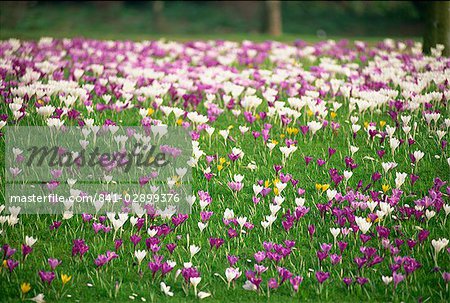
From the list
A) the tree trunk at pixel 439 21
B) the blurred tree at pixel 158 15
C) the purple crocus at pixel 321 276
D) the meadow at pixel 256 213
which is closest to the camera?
the purple crocus at pixel 321 276

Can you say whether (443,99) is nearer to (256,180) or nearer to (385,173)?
(385,173)

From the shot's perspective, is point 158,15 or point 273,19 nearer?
point 273,19

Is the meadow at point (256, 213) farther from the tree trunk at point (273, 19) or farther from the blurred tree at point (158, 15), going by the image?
the blurred tree at point (158, 15)

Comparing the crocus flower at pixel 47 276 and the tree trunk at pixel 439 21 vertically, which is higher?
the tree trunk at pixel 439 21

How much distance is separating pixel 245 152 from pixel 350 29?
19624 mm

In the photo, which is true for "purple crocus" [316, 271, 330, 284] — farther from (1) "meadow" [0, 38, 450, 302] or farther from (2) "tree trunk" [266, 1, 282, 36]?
(2) "tree trunk" [266, 1, 282, 36]

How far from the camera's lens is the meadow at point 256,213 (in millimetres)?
4246

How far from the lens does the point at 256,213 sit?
17.4ft

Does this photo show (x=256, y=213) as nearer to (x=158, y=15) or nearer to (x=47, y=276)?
(x=47, y=276)

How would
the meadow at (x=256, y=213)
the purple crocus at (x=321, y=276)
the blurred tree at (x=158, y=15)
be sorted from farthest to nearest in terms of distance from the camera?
1. the blurred tree at (x=158, y=15)
2. the meadow at (x=256, y=213)
3. the purple crocus at (x=321, y=276)

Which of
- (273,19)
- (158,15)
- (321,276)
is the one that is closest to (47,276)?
(321,276)

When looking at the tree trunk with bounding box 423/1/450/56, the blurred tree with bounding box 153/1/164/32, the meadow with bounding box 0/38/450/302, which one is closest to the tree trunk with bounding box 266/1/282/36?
the tree trunk with bounding box 423/1/450/56

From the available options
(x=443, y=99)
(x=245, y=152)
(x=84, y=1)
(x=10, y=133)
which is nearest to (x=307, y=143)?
(x=245, y=152)

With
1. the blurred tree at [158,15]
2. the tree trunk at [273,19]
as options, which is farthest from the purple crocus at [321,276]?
the blurred tree at [158,15]
